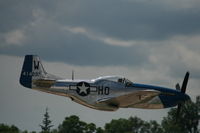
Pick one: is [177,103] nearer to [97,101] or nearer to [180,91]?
[180,91]

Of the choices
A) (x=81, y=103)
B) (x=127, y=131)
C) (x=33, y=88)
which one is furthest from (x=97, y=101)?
(x=127, y=131)

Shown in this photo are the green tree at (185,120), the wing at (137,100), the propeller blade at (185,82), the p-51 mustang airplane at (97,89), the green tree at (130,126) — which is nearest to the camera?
the wing at (137,100)

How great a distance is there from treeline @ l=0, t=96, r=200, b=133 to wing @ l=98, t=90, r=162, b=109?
23548 mm

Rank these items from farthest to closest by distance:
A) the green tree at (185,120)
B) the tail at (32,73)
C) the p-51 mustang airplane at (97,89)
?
1. the green tree at (185,120)
2. the tail at (32,73)
3. the p-51 mustang airplane at (97,89)

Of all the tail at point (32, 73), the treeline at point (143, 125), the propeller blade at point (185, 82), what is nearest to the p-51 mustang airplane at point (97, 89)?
the tail at point (32, 73)

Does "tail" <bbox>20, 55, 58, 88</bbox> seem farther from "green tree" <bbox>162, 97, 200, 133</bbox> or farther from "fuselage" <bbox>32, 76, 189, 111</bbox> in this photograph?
"green tree" <bbox>162, 97, 200, 133</bbox>

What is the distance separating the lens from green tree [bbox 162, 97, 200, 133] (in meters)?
81.9

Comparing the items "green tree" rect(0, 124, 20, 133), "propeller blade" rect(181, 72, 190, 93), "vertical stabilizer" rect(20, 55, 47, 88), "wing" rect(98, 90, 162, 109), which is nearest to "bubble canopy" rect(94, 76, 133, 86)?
"wing" rect(98, 90, 162, 109)

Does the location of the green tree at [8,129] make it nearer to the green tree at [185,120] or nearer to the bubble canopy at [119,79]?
the green tree at [185,120]

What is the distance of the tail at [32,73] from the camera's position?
55594 millimetres

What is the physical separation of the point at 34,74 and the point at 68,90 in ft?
9.17

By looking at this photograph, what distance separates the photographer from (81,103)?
5541 centimetres

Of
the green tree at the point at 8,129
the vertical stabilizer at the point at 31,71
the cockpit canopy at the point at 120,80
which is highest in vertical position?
the vertical stabilizer at the point at 31,71

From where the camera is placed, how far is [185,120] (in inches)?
3366
